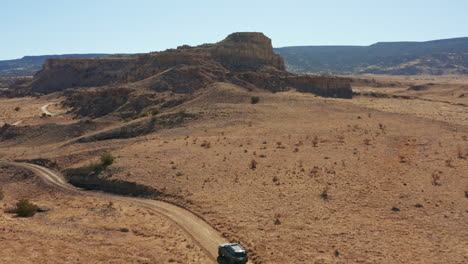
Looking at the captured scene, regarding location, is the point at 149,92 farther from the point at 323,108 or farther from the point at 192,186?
the point at 192,186

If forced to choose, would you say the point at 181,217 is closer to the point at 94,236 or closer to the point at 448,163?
the point at 94,236

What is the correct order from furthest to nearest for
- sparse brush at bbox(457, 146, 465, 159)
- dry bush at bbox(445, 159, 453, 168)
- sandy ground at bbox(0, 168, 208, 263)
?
sparse brush at bbox(457, 146, 465, 159) → dry bush at bbox(445, 159, 453, 168) → sandy ground at bbox(0, 168, 208, 263)

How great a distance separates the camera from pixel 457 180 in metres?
21.2

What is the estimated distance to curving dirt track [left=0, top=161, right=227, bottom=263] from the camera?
16.0 meters

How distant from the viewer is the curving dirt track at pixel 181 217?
631 inches

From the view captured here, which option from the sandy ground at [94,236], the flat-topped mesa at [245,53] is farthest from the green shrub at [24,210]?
the flat-topped mesa at [245,53]

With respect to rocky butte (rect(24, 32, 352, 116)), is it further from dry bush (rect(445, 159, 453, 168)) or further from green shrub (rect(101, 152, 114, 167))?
dry bush (rect(445, 159, 453, 168))

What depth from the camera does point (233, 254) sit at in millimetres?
13711

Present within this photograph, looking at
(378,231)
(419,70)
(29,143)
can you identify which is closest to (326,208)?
(378,231)

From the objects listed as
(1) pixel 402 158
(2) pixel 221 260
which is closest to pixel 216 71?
(1) pixel 402 158

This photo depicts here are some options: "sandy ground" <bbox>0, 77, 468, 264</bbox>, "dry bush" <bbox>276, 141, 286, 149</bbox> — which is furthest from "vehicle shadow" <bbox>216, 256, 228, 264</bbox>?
"dry bush" <bbox>276, 141, 286, 149</bbox>

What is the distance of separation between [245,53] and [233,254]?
5668 centimetres

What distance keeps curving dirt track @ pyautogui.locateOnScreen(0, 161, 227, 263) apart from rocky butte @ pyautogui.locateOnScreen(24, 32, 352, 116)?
998 inches

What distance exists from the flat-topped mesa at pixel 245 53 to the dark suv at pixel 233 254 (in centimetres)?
5204
